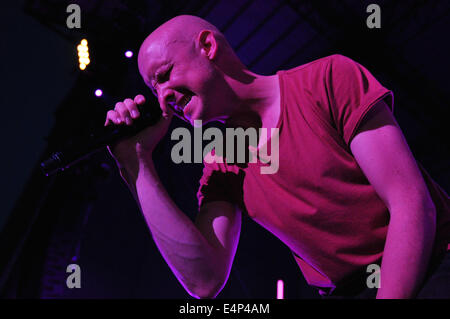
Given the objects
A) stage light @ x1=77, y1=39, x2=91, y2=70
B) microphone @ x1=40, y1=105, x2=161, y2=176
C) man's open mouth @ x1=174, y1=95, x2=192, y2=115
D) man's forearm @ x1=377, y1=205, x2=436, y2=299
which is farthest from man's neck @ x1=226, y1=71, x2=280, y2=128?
stage light @ x1=77, y1=39, x2=91, y2=70

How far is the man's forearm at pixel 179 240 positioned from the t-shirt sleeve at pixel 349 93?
0.45m

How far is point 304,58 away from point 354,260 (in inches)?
192

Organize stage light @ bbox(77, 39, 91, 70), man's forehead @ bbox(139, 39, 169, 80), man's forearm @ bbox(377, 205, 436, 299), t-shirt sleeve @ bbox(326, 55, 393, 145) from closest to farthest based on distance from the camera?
man's forearm @ bbox(377, 205, 436, 299)
t-shirt sleeve @ bbox(326, 55, 393, 145)
man's forehead @ bbox(139, 39, 169, 80)
stage light @ bbox(77, 39, 91, 70)

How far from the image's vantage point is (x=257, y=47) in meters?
5.17

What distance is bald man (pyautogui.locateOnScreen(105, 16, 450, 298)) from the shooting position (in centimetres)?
71

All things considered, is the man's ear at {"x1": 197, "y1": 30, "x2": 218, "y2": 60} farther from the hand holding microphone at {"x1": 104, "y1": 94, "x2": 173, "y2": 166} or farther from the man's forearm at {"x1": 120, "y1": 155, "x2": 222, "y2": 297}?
the man's forearm at {"x1": 120, "y1": 155, "x2": 222, "y2": 297}

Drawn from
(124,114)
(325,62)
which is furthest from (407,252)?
(124,114)

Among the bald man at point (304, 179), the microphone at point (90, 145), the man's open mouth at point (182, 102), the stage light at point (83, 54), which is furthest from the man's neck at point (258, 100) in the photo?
the stage light at point (83, 54)

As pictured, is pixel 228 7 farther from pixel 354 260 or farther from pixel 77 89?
pixel 354 260

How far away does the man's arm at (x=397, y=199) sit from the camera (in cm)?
66

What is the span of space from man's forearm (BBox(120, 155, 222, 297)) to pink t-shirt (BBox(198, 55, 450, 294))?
183mm

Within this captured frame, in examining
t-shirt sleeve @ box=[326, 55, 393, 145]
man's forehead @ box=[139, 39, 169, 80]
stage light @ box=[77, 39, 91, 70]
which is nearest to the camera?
t-shirt sleeve @ box=[326, 55, 393, 145]
